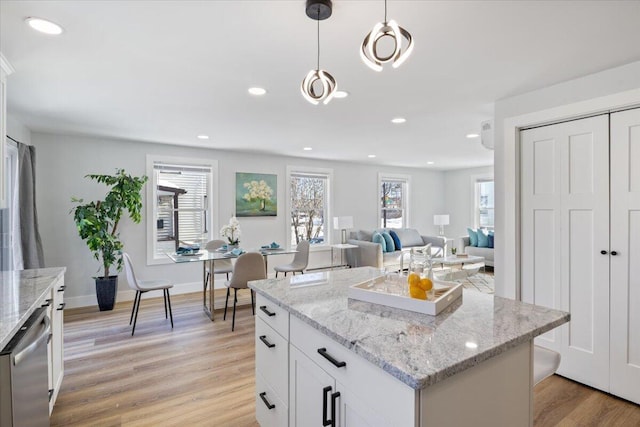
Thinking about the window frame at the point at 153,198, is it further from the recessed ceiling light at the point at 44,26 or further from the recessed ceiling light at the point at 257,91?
the recessed ceiling light at the point at 44,26

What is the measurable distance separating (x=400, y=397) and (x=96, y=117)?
3952 millimetres

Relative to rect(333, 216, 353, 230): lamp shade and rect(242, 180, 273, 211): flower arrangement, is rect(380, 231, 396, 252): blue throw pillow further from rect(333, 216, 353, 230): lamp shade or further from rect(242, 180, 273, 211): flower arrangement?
rect(242, 180, 273, 211): flower arrangement

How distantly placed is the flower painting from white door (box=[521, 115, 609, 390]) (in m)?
4.06

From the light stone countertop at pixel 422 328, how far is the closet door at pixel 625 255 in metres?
1.46

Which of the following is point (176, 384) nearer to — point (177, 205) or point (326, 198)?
point (177, 205)

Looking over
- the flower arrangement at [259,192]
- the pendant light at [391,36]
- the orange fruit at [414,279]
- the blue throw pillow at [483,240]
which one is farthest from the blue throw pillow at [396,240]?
the pendant light at [391,36]

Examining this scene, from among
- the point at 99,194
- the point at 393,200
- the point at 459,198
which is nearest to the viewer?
the point at 99,194

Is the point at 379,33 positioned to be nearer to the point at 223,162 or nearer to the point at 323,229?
the point at 223,162

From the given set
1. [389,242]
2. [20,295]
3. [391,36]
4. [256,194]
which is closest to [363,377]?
[391,36]

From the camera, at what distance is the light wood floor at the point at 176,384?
2133 millimetres

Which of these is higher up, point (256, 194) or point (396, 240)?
point (256, 194)

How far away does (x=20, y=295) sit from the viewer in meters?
1.77

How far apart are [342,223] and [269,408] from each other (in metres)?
5.02

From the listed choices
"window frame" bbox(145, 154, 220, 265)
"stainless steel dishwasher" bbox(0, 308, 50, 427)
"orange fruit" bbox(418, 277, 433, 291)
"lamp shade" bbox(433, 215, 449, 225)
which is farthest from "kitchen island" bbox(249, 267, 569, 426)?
"lamp shade" bbox(433, 215, 449, 225)
